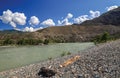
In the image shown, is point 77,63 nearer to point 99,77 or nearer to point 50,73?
point 50,73

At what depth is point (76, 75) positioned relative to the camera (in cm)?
2225

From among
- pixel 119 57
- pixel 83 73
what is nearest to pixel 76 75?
pixel 83 73

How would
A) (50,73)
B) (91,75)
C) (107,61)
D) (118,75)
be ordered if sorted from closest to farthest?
(118,75) → (91,75) → (50,73) → (107,61)

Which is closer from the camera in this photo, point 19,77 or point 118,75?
point 118,75

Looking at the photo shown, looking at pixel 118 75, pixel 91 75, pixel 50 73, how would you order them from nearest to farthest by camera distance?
pixel 118 75, pixel 91 75, pixel 50 73

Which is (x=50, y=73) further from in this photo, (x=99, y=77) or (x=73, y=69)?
(x=99, y=77)

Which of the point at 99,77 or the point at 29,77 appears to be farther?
the point at 29,77

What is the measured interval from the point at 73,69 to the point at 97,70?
2857mm

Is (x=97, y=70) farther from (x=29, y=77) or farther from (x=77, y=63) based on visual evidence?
(x=29, y=77)

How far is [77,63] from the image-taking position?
26.4 meters

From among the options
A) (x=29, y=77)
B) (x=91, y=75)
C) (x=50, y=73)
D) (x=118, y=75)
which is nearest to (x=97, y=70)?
(x=91, y=75)

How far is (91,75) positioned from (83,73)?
1.16 metres

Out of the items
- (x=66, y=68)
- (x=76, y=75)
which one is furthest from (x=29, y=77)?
(x=76, y=75)

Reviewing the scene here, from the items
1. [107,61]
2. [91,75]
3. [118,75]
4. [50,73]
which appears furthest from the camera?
[107,61]
